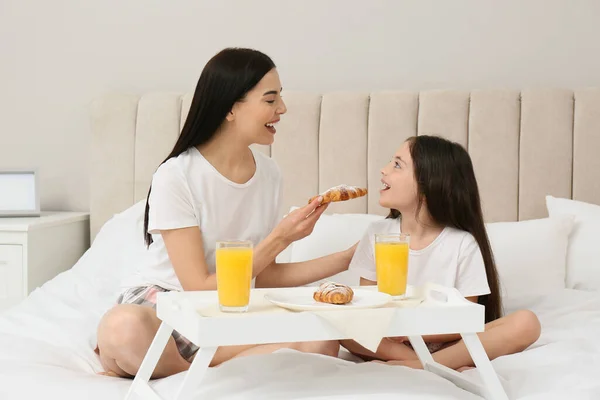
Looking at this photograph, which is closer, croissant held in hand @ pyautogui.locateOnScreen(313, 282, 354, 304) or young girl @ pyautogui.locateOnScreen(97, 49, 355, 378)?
croissant held in hand @ pyautogui.locateOnScreen(313, 282, 354, 304)

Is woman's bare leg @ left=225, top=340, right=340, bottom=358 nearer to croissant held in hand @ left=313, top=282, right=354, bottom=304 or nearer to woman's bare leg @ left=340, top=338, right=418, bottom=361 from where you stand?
woman's bare leg @ left=340, top=338, right=418, bottom=361

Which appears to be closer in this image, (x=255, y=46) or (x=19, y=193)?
(x=19, y=193)

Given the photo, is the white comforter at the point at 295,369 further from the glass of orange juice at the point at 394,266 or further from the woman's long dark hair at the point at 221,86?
the woman's long dark hair at the point at 221,86

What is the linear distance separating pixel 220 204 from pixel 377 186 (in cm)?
97

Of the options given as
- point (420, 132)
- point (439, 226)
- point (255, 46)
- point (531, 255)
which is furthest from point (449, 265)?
point (255, 46)

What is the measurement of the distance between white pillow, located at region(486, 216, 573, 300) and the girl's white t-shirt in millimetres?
321

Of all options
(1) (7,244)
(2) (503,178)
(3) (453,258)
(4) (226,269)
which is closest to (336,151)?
(2) (503,178)

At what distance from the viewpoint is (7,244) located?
2699 mm

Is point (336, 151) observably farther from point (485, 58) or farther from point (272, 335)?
point (272, 335)

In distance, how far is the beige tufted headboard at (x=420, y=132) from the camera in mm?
2777

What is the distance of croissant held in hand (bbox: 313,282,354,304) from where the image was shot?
1.50 meters

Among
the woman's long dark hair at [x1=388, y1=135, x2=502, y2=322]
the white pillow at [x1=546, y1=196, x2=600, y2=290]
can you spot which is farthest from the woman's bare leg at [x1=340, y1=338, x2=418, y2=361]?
the white pillow at [x1=546, y1=196, x2=600, y2=290]

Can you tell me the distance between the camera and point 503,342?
6.25 ft

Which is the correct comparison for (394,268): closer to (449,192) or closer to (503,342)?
(503,342)
